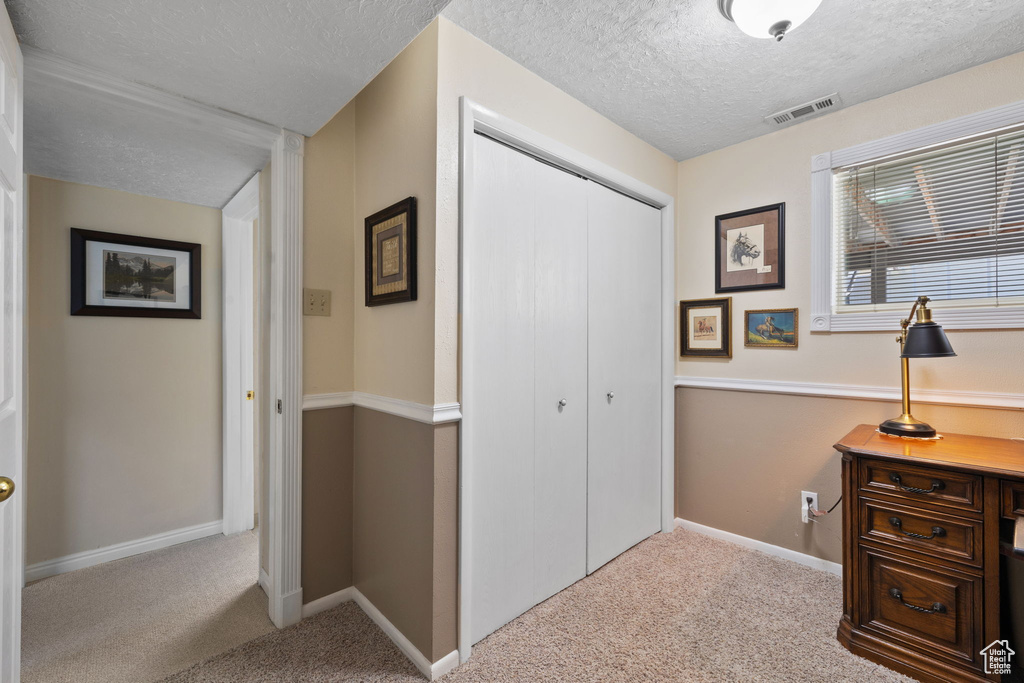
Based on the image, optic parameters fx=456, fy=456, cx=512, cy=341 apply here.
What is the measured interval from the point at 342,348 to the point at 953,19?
2761 mm

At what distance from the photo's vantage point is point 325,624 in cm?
195

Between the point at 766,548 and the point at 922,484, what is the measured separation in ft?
3.76

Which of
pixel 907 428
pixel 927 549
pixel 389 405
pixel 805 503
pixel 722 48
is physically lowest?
pixel 805 503

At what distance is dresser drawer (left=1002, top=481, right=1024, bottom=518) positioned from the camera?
1475 mm

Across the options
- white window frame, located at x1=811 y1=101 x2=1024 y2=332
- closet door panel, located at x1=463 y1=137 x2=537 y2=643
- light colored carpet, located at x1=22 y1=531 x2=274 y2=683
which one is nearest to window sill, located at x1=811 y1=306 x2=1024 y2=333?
white window frame, located at x1=811 y1=101 x2=1024 y2=332

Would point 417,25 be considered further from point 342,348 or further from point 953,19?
point 953,19

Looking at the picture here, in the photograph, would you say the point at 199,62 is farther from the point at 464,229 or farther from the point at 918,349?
the point at 918,349

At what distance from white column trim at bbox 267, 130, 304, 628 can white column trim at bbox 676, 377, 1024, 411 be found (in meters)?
2.25

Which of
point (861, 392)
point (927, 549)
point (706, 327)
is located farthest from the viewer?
point (706, 327)

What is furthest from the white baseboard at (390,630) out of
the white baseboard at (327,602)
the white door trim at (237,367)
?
the white door trim at (237,367)

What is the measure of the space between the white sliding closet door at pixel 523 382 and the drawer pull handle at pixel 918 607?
1.22 m

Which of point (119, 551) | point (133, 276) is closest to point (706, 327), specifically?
point (133, 276)

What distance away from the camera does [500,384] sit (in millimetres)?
1888

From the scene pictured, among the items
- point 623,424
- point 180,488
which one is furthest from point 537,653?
point 180,488
